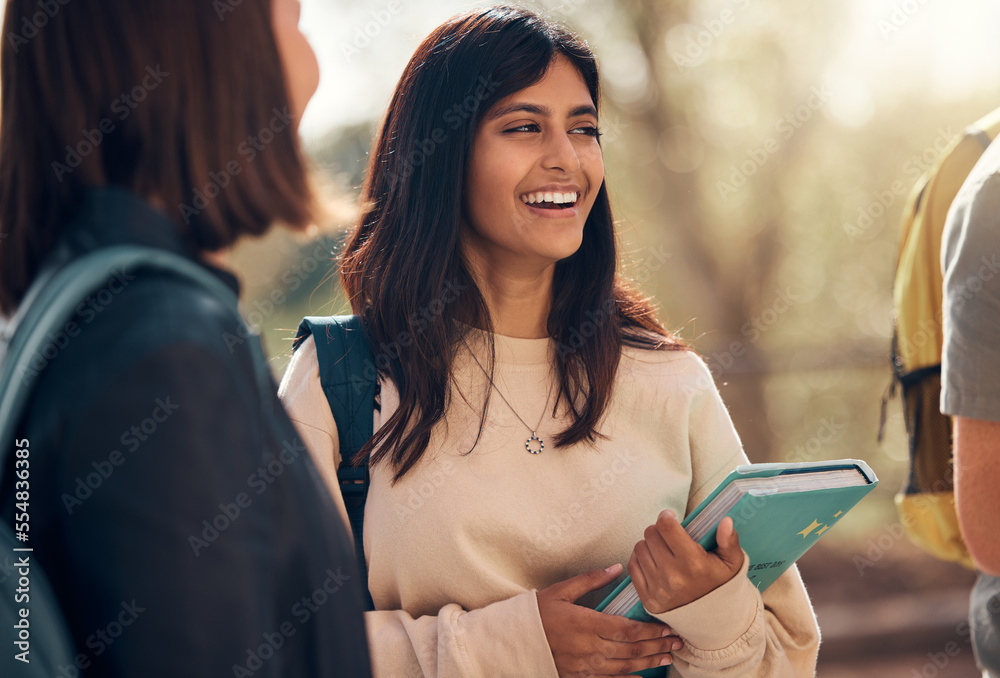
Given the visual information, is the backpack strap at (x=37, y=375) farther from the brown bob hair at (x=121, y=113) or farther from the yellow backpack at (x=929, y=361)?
the yellow backpack at (x=929, y=361)

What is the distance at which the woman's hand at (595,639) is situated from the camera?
65.4 inches

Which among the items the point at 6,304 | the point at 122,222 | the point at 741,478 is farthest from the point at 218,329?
the point at 741,478

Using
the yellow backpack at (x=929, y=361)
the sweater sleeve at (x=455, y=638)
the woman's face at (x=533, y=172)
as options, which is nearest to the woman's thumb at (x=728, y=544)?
→ the sweater sleeve at (x=455, y=638)

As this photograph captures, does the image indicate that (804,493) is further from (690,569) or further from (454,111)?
(454,111)

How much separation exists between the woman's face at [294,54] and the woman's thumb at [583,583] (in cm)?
112

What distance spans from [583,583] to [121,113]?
1.26 meters

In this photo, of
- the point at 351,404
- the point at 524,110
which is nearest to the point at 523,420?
the point at 351,404

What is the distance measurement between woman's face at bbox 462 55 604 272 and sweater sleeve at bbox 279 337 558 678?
2.15 ft

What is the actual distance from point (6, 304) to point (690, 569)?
120cm

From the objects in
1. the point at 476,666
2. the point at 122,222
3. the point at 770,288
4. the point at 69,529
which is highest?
the point at 122,222

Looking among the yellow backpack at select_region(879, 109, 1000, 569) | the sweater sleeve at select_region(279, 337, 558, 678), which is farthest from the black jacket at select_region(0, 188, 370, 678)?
the yellow backpack at select_region(879, 109, 1000, 569)

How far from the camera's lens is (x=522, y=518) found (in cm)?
181

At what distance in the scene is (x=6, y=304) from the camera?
3.06ft

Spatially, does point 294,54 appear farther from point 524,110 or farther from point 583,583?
point 583,583
